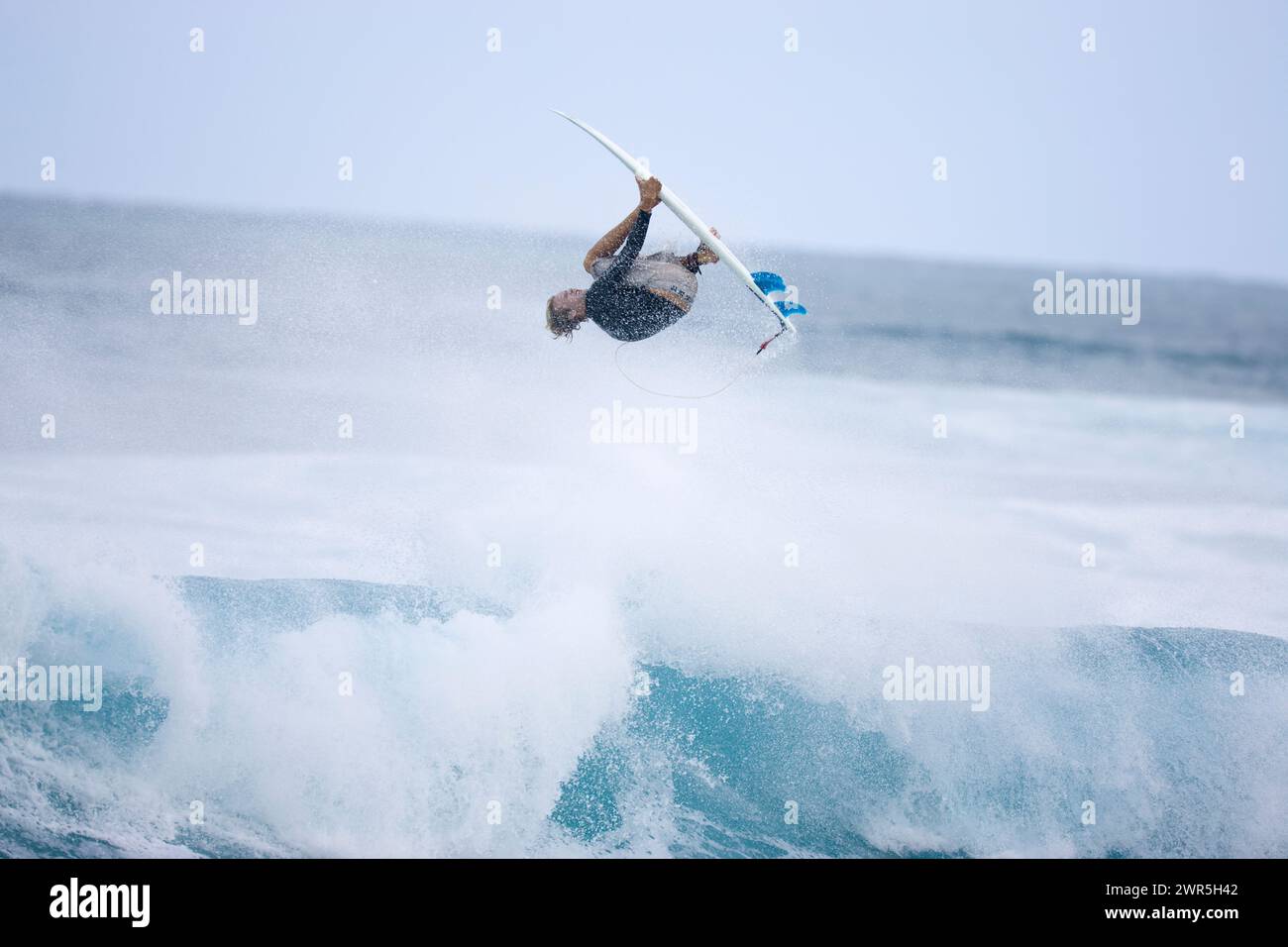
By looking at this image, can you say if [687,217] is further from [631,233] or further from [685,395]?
[685,395]

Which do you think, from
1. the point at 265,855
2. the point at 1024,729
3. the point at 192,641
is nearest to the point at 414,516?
the point at 192,641

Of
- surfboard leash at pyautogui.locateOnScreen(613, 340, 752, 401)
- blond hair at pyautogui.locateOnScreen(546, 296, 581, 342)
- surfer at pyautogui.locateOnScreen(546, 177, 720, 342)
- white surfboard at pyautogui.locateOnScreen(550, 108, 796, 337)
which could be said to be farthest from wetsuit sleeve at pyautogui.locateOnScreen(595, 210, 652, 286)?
surfboard leash at pyautogui.locateOnScreen(613, 340, 752, 401)

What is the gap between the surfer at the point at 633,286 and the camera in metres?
5.04

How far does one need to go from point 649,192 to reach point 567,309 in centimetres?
74

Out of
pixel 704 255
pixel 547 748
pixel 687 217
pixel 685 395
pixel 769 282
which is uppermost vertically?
pixel 687 217

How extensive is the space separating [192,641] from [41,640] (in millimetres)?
836

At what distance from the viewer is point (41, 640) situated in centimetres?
698

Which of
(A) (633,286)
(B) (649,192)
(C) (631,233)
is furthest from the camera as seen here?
(A) (633,286)

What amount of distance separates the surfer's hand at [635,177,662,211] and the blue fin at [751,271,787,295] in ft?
2.29

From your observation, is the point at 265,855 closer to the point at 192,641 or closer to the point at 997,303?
the point at 192,641

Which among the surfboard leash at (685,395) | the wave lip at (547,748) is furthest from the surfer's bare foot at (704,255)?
the wave lip at (547,748)

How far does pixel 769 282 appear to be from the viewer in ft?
17.8

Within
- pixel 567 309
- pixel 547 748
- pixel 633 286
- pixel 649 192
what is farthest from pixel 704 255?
pixel 547 748
